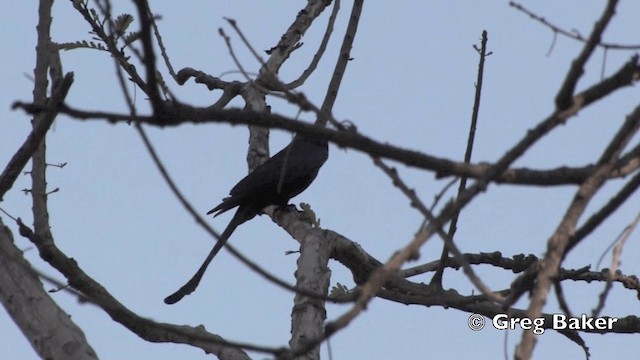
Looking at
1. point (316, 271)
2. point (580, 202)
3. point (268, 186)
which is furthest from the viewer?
point (268, 186)

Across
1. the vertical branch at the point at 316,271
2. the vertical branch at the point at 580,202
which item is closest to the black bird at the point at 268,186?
the vertical branch at the point at 316,271

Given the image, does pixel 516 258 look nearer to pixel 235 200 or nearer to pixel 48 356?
pixel 235 200

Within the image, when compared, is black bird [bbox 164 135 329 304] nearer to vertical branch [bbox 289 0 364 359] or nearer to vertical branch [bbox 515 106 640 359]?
vertical branch [bbox 289 0 364 359]

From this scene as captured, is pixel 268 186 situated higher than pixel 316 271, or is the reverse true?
pixel 268 186

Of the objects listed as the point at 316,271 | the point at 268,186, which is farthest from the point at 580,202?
the point at 268,186

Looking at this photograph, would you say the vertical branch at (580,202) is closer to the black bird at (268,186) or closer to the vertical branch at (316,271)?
the vertical branch at (316,271)

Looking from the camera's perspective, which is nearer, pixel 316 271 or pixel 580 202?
pixel 580 202

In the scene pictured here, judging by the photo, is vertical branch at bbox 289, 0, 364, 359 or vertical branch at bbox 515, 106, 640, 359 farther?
vertical branch at bbox 289, 0, 364, 359

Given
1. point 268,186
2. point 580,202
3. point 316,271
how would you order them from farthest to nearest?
point 268,186 → point 316,271 → point 580,202

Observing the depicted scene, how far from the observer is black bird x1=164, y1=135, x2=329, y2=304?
546 cm

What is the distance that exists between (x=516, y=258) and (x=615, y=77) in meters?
3.00

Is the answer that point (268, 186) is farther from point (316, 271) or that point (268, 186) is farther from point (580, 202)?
point (580, 202)

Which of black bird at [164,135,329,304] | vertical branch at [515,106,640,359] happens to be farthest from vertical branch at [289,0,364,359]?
black bird at [164,135,329,304]

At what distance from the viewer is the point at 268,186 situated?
19.4 feet
